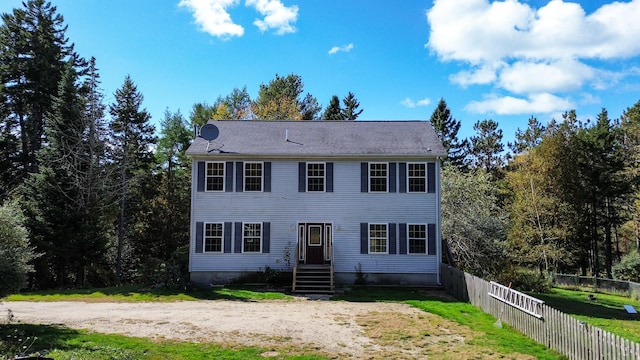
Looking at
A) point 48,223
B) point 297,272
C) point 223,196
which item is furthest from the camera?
point 48,223

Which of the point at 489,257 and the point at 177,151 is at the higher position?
the point at 177,151

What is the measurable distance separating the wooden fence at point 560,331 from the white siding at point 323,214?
16.0 ft

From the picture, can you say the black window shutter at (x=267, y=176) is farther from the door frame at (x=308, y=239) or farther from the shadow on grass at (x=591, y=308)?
the shadow on grass at (x=591, y=308)

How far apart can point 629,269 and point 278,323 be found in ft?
96.8

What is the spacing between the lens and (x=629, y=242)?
46875mm

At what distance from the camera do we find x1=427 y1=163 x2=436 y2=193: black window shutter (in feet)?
64.9

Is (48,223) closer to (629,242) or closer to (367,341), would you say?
(367,341)

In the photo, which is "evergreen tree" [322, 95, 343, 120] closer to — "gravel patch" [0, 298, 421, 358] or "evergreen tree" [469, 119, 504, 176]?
"evergreen tree" [469, 119, 504, 176]

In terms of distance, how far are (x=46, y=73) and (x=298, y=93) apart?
24.6 m

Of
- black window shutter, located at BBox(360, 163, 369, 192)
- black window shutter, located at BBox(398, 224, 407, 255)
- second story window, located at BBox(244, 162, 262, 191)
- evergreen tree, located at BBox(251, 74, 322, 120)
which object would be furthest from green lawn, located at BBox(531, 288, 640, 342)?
evergreen tree, located at BBox(251, 74, 322, 120)

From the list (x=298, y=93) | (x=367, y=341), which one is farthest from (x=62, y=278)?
(x=298, y=93)

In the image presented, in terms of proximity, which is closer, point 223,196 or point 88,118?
point 223,196

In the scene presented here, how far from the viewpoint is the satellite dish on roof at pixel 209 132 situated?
20200 millimetres

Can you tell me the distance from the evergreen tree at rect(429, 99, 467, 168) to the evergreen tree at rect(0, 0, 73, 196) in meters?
34.7
